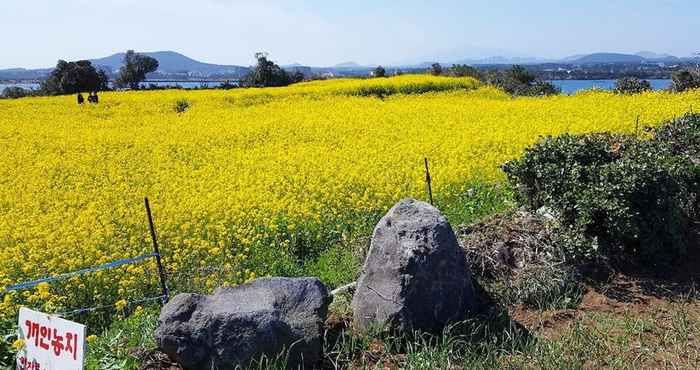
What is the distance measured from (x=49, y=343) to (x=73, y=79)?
41.4 metres

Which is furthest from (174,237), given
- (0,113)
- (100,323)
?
(0,113)

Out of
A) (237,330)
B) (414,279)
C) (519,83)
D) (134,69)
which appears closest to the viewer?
(237,330)

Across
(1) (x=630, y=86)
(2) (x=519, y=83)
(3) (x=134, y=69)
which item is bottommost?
(1) (x=630, y=86)

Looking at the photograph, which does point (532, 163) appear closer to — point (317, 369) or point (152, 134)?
point (317, 369)

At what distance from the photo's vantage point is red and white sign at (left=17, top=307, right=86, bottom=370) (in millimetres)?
3426

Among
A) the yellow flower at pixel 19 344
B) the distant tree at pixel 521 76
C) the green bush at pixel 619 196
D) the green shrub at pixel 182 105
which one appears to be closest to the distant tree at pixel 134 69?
the green shrub at pixel 182 105

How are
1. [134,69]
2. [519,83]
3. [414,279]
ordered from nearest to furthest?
[414,279] < [519,83] < [134,69]

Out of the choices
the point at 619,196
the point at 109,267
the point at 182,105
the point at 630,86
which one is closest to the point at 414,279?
the point at 619,196

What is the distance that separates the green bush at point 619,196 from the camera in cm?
584

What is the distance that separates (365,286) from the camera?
16.2 ft

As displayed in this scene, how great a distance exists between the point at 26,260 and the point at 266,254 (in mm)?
2749

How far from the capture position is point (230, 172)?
1167 cm

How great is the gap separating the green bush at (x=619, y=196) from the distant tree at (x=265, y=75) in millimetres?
37813

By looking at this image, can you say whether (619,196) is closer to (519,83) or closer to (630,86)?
(630,86)
